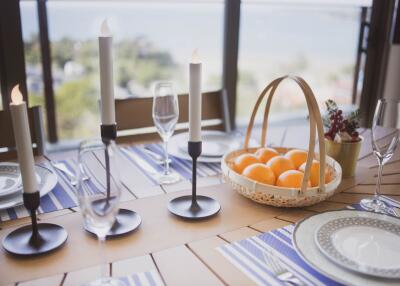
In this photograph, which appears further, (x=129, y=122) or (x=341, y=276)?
(x=129, y=122)

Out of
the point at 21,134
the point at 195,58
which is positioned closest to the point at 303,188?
the point at 195,58

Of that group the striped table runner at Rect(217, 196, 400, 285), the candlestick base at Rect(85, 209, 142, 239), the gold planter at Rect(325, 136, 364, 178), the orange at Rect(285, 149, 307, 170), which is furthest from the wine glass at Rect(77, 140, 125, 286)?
the gold planter at Rect(325, 136, 364, 178)

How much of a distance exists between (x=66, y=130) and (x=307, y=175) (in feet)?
7.85

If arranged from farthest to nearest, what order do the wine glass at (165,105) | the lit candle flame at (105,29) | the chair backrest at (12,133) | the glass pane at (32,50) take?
the glass pane at (32,50), the chair backrest at (12,133), the wine glass at (165,105), the lit candle flame at (105,29)

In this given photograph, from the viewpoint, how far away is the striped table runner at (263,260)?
29.3 inches

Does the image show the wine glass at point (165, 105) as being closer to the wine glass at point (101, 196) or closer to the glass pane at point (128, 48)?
the wine glass at point (101, 196)

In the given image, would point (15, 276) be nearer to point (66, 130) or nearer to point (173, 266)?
point (173, 266)

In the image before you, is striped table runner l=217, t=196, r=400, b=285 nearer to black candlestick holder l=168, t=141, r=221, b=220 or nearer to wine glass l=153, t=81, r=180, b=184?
black candlestick holder l=168, t=141, r=221, b=220

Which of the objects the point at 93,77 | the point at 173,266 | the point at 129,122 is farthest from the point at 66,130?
the point at 173,266

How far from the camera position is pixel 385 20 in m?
2.84

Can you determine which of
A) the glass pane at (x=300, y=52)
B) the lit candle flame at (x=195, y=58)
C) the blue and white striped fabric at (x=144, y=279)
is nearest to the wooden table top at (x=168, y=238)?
the blue and white striped fabric at (x=144, y=279)

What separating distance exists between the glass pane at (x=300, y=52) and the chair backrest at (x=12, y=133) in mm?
1716

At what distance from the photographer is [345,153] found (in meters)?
1.20

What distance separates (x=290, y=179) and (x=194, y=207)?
243 millimetres
